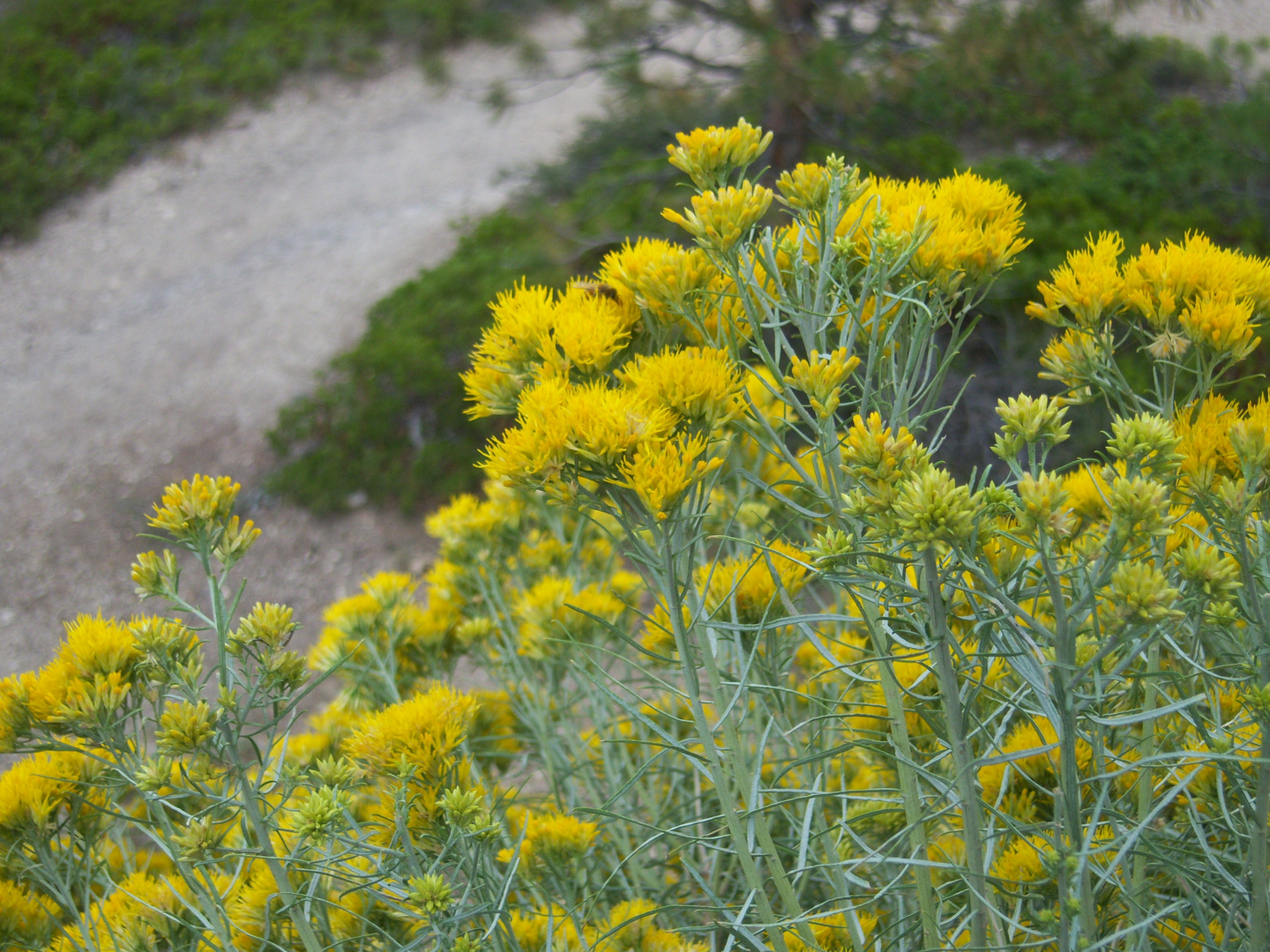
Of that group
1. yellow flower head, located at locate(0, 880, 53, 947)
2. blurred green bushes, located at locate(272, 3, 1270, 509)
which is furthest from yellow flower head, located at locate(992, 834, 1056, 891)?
blurred green bushes, located at locate(272, 3, 1270, 509)

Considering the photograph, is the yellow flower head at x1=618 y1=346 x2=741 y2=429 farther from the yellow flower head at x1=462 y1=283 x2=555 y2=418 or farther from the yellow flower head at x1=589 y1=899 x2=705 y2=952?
the yellow flower head at x1=589 y1=899 x2=705 y2=952

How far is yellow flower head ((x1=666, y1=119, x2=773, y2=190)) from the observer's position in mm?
1320

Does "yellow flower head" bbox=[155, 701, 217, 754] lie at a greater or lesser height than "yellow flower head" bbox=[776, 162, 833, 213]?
lesser

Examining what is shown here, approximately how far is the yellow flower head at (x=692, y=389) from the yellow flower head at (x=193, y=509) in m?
0.67

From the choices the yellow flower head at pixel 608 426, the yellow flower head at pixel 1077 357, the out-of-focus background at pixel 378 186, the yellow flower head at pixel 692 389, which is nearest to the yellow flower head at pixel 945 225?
the yellow flower head at pixel 1077 357

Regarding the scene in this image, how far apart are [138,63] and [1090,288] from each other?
11.8 meters

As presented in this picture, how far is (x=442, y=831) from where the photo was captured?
1.31 metres

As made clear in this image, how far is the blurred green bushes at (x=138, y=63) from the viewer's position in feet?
31.1

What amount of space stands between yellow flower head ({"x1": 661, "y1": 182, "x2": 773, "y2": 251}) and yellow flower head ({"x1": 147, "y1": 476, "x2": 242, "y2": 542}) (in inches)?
30.7

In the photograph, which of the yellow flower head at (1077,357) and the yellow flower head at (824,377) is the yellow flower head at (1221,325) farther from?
the yellow flower head at (824,377)

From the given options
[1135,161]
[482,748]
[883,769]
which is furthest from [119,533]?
[1135,161]

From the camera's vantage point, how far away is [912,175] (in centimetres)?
637

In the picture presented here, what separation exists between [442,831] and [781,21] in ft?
17.6

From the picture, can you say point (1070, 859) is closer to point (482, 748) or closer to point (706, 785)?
point (706, 785)
